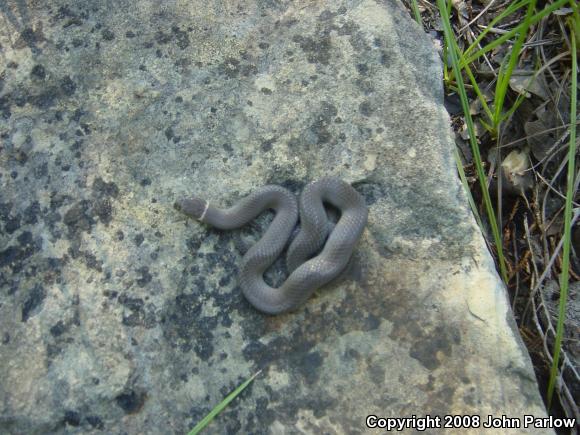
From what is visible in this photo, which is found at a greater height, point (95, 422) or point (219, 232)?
point (219, 232)

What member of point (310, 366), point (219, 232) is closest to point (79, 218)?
point (219, 232)

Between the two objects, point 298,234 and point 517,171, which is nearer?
point 298,234

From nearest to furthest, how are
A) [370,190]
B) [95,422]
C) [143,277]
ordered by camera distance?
[95,422] → [143,277] → [370,190]

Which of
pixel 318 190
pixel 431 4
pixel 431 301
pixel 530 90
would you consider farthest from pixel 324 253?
pixel 431 4

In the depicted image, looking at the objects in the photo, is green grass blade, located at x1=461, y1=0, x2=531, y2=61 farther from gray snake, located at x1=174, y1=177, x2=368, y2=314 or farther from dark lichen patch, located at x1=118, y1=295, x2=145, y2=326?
dark lichen patch, located at x1=118, y1=295, x2=145, y2=326

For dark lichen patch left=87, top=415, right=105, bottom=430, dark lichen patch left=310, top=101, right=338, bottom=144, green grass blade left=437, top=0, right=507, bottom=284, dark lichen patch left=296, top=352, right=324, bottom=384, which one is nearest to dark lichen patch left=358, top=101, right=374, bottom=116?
dark lichen patch left=310, top=101, right=338, bottom=144

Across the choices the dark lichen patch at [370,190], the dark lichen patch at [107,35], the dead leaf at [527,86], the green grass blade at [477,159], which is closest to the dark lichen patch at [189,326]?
the dark lichen patch at [370,190]

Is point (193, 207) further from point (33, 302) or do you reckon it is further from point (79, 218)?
point (33, 302)
